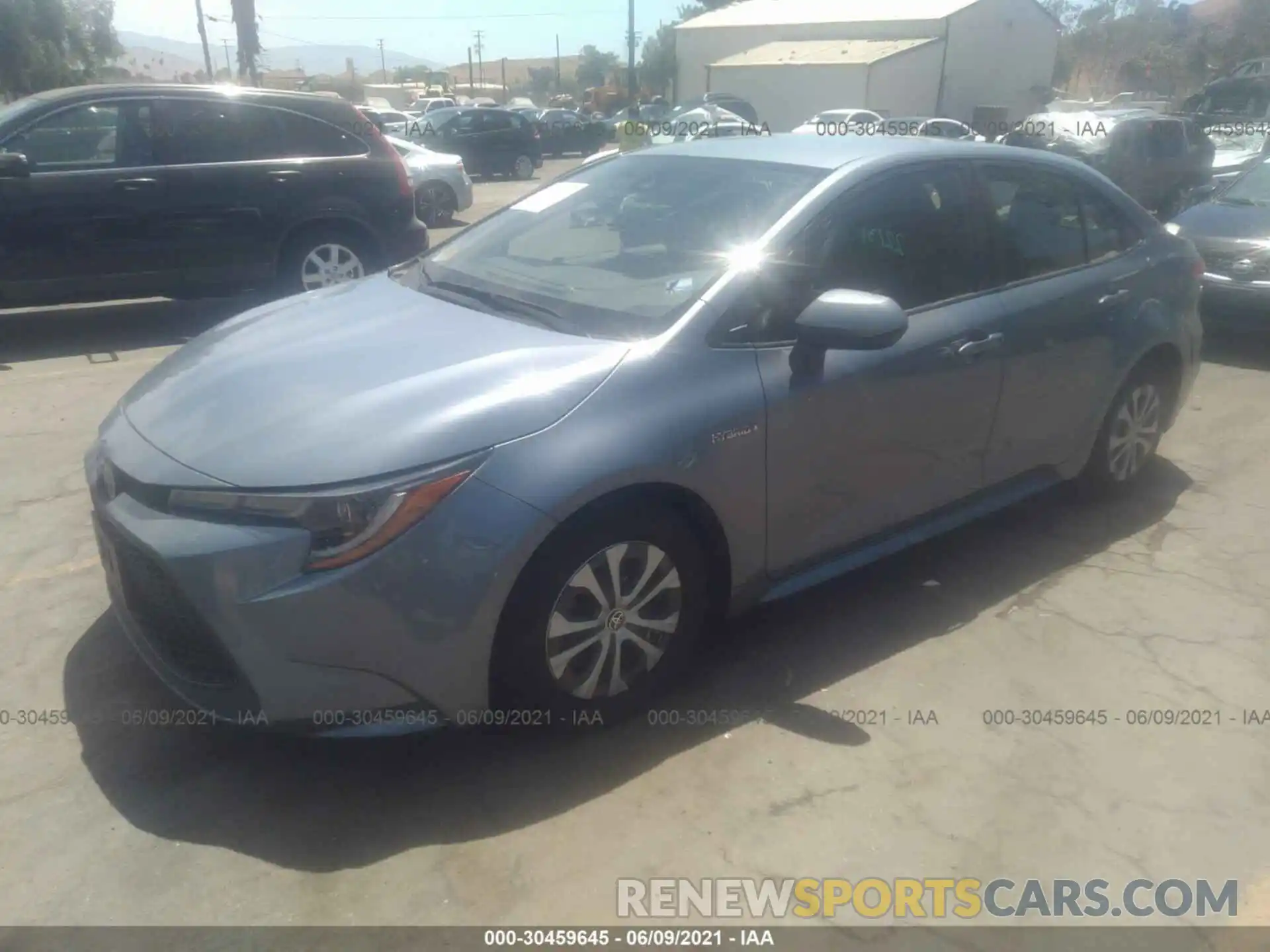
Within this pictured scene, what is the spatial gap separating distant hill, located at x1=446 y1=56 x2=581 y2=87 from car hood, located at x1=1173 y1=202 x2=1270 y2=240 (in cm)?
10381

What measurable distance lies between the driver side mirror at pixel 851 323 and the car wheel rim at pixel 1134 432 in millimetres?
1975

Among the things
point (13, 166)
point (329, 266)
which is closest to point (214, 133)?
point (329, 266)

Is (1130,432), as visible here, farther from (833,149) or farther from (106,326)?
(106,326)

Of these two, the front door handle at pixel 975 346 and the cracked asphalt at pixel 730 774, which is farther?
the front door handle at pixel 975 346

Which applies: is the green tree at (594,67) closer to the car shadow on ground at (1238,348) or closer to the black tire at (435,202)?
the black tire at (435,202)

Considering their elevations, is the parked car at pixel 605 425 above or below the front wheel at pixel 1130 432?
above

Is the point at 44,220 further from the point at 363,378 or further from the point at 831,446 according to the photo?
the point at 831,446

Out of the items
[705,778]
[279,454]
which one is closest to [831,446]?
[705,778]

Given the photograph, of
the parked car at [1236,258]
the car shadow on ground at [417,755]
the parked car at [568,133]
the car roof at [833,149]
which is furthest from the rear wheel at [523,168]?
the car shadow on ground at [417,755]

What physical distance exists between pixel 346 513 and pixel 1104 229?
3.56 metres

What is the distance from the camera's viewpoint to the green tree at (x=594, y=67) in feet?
290

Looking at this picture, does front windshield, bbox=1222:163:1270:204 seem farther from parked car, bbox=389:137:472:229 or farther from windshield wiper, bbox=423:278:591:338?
parked car, bbox=389:137:472:229

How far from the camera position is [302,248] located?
26.3 ft

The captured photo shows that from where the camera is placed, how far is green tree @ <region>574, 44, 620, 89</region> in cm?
8825
